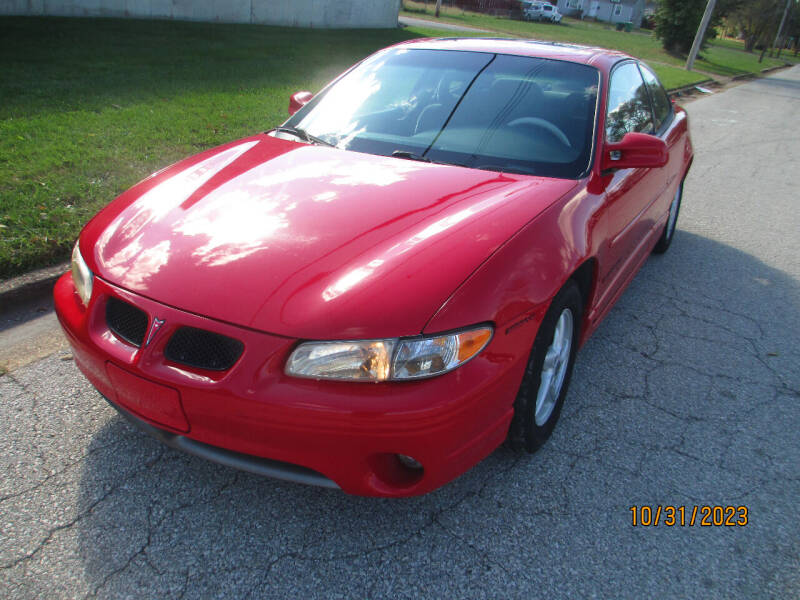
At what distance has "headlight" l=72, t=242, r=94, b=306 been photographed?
2.12m

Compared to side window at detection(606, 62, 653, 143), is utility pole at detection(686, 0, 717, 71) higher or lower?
higher

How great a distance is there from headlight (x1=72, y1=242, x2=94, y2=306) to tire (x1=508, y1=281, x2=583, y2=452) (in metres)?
1.51

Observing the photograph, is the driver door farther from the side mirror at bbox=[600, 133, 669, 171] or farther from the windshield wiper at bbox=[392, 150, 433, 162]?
the windshield wiper at bbox=[392, 150, 433, 162]

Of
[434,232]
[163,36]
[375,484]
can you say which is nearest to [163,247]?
[434,232]

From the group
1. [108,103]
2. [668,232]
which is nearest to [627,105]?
[668,232]

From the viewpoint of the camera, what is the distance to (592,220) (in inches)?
99.9

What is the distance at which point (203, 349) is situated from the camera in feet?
5.98

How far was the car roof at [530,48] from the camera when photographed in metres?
3.24

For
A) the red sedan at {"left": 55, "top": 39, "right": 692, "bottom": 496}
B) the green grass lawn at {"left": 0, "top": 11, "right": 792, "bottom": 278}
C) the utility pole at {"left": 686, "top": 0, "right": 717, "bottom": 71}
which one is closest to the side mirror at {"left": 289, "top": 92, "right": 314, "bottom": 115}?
the red sedan at {"left": 55, "top": 39, "right": 692, "bottom": 496}

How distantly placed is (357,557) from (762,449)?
1820 millimetres

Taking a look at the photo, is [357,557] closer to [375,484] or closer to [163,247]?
[375,484]

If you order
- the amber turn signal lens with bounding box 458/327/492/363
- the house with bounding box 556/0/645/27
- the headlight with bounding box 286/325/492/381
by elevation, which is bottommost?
→ the headlight with bounding box 286/325/492/381

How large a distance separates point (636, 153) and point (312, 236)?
1577mm

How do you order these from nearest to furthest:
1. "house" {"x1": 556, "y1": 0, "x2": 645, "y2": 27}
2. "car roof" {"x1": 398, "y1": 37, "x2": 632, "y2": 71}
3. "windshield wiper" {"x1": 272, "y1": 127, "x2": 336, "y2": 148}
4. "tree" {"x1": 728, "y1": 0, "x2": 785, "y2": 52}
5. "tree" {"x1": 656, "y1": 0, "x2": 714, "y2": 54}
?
"windshield wiper" {"x1": 272, "y1": 127, "x2": 336, "y2": 148}, "car roof" {"x1": 398, "y1": 37, "x2": 632, "y2": 71}, "tree" {"x1": 656, "y1": 0, "x2": 714, "y2": 54}, "tree" {"x1": 728, "y1": 0, "x2": 785, "y2": 52}, "house" {"x1": 556, "y1": 0, "x2": 645, "y2": 27}
